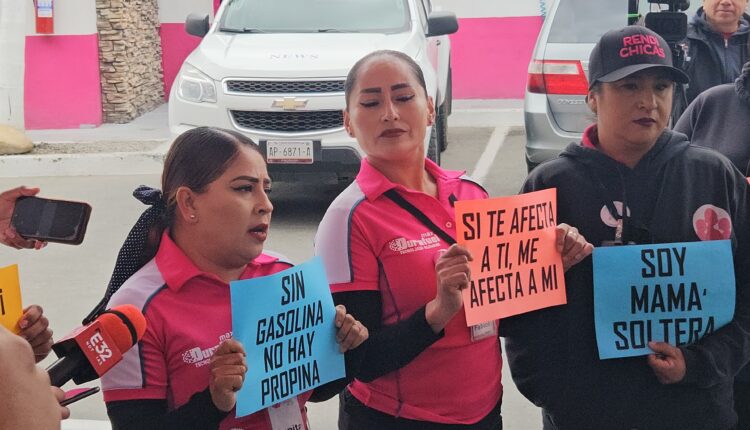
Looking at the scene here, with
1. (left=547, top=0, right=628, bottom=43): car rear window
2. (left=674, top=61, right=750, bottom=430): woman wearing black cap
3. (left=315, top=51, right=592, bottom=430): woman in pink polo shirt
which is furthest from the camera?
(left=547, top=0, right=628, bottom=43): car rear window

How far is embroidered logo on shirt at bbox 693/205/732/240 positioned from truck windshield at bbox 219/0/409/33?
7.09 metres

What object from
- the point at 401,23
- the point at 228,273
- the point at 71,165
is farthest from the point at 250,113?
the point at 228,273

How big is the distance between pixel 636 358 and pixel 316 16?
24.4 feet

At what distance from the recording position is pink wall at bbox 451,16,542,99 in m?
16.1

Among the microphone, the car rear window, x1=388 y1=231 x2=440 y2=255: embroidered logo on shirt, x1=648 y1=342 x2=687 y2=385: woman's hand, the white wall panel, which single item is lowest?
x1=648 y1=342 x2=687 y2=385: woman's hand

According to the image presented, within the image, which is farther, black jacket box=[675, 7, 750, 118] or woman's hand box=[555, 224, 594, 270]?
black jacket box=[675, 7, 750, 118]

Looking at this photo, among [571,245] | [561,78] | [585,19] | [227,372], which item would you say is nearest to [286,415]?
[227,372]

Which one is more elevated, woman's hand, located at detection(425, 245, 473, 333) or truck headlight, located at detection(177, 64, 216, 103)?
truck headlight, located at detection(177, 64, 216, 103)

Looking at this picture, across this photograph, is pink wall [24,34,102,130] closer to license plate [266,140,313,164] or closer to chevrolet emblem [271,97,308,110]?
chevrolet emblem [271,97,308,110]

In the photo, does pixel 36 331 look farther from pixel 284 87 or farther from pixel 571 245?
pixel 284 87

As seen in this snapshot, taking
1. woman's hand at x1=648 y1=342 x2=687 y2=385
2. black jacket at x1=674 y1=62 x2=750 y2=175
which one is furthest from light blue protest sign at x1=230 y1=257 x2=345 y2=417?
black jacket at x1=674 y1=62 x2=750 y2=175

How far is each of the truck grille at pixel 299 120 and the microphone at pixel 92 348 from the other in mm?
6665

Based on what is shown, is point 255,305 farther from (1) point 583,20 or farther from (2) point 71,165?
(2) point 71,165

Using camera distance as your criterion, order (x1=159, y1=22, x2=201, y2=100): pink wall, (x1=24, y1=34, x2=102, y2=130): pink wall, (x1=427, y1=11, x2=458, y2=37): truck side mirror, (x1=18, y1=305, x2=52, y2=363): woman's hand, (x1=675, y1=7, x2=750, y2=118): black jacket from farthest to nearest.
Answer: (x1=159, y1=22, x2=201, y2=100): pink wall, (x1=24, y1=34, x2=102, y2=130): pink wall, (x1=427, y1=11, x2=458, y2=37): truck side mirror, (x1=675, y1=7, x2=750, y2=118): black jacket, (x1=18, y1=305, x2=52, y2=363): woman's hand
